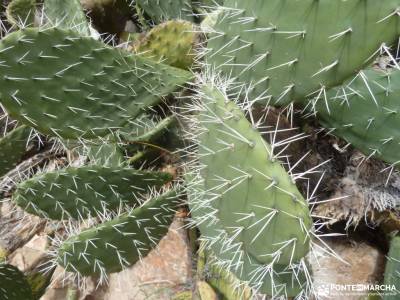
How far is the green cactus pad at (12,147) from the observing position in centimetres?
154

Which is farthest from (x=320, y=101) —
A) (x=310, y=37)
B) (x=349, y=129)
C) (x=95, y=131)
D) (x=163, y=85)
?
(x=95, y=131)

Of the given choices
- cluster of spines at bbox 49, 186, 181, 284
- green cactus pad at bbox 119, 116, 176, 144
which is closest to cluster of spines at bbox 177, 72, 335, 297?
cluster of spines at bbox 49, 186, 181, 284

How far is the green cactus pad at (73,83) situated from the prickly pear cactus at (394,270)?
758mm

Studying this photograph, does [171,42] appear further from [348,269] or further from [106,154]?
[348,269]

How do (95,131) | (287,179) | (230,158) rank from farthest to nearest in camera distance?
(95,131) < (230,158) < (287,179)

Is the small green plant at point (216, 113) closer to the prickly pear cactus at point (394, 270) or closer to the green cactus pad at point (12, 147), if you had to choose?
the prickly pear cactus at point (394, 270)

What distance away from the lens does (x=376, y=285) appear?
1.35 metres

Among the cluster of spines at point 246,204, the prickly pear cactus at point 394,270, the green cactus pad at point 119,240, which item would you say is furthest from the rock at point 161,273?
the prickly pear cactus at point 394,270

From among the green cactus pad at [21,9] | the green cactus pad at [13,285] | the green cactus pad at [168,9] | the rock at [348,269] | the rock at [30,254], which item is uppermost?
the green cactus pad at [168,9]

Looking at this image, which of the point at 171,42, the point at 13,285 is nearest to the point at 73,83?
the point at 171,42

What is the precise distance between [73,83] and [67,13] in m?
0.49

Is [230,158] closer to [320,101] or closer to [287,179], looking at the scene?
[287,179]

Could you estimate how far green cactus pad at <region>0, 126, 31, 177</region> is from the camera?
1.54 m

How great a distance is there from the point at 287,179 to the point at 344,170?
650mm
